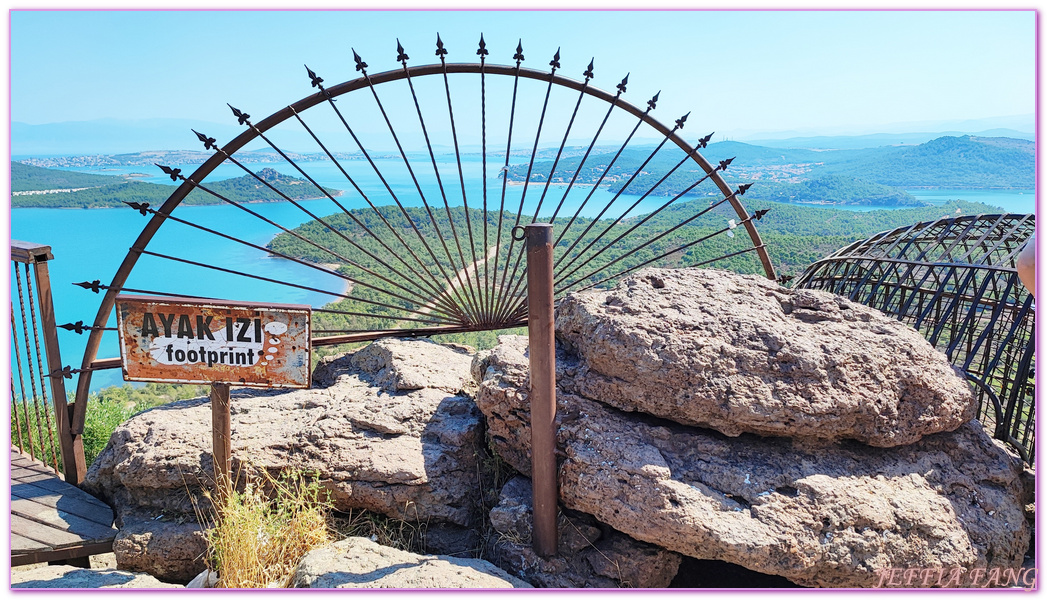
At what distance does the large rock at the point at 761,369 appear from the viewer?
9.64 ft

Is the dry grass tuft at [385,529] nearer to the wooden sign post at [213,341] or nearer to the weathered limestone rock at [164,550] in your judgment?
the weathered limestone rock at [164,550]

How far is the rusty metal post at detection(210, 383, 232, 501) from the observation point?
9.70 ft

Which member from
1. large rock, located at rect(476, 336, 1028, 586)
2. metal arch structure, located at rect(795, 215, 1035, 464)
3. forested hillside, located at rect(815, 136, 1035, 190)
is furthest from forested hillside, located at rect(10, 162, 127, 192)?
forested hillside, located at rect(815, 136, 1035, 190)

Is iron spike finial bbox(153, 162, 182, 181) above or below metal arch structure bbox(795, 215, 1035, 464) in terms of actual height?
above

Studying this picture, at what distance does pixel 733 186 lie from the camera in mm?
4438

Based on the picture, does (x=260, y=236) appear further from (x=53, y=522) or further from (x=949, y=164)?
(x=949, y=164)

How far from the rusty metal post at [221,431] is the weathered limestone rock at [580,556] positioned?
49.5 inches

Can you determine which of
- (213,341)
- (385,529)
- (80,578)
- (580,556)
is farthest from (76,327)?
(580,556)

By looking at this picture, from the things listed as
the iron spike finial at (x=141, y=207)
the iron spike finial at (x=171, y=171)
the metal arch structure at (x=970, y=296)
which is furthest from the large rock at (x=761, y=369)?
the iron spike finial at (x=141, y=207)

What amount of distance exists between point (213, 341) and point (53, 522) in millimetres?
1790

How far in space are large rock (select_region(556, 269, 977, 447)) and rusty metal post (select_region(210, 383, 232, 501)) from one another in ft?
5.32

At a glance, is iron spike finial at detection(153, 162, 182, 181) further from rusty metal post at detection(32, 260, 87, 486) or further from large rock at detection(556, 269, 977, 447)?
large rock at detection(556, 269, 977, 447)

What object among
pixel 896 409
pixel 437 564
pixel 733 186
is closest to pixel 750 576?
pixel 896 409

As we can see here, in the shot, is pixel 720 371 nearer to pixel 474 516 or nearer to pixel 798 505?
pixel 798 505
